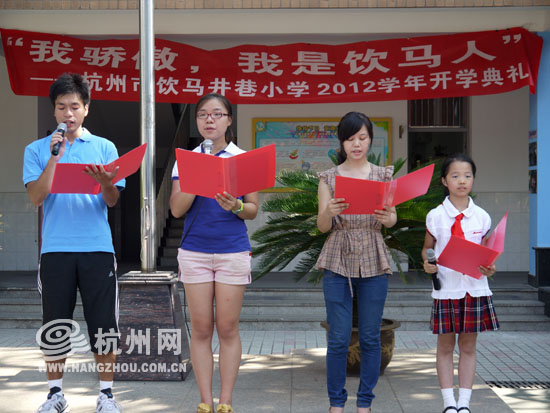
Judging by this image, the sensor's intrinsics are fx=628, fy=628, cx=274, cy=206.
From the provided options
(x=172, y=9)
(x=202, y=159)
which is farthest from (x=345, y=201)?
(x=172, y=9)

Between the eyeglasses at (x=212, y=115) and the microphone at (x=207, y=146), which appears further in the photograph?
the eyeglasses at (x=212, y=115)

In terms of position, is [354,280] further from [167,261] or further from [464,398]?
[167,261]

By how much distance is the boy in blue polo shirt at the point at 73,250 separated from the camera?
363 centimetres

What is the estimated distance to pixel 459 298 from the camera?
12.5 feet

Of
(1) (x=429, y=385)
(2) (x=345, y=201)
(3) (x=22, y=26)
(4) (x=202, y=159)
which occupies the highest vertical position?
(3) (x=22, y=26)

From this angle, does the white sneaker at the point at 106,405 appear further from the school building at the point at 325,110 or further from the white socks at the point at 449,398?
the school building at the point at 325,110

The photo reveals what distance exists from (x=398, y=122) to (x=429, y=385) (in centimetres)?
588

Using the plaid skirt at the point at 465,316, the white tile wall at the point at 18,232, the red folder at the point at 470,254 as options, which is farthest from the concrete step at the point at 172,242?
the red folder at the point at 470,254

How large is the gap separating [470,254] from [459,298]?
0.36 meters

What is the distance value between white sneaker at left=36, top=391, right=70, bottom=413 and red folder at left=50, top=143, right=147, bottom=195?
4.11 feet

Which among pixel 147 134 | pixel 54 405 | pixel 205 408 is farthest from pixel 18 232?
pixel 205 408

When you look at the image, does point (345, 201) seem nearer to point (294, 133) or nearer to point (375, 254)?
point (375, 254)

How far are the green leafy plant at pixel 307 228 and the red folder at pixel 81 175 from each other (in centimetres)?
163

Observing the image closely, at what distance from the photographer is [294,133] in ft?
32.2
